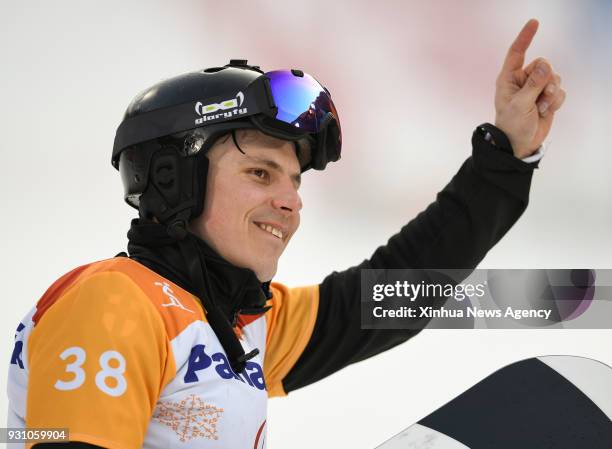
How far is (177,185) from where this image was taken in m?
1.57

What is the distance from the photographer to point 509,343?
108 inches

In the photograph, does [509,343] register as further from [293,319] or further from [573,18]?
[573,18]

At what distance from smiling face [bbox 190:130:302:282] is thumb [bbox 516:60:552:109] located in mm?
628

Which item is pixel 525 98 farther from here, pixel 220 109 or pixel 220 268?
pixel 220 268

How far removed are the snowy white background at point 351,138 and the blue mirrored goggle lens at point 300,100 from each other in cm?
115

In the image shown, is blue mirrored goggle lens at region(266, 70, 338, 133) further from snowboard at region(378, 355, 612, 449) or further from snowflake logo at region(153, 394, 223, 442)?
snowboard at region(378, 355, 612, 449)

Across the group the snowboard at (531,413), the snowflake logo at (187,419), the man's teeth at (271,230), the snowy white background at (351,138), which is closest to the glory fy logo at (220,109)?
the man's teeth at (271,230)

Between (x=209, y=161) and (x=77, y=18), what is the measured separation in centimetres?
192

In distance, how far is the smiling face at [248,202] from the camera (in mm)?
1587

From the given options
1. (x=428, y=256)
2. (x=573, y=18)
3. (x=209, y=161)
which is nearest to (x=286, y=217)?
(x=209, y=161)

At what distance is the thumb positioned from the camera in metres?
1.80

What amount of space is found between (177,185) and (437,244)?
71 cm

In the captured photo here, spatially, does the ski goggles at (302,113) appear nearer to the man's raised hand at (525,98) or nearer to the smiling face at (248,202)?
the smiling face at (248,202)

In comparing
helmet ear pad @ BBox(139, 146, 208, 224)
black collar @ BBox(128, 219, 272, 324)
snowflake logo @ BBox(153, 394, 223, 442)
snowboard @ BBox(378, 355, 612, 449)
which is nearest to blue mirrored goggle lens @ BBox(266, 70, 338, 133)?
helmet ear pad @ BBox(139, 146, 208, 224)
